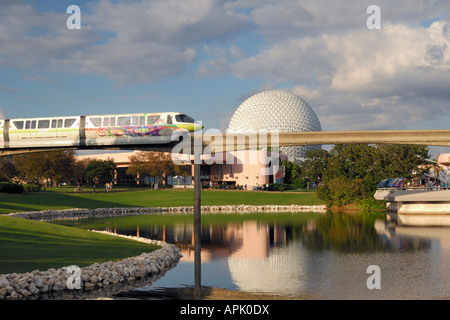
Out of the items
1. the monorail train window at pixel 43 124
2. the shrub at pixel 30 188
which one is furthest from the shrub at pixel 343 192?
the shrub at pixel 30 188

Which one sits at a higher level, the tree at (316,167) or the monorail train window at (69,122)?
the monorail train window at (69,122)

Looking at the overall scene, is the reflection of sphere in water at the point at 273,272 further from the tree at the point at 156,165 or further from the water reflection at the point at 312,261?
the tree at the point at 156,165

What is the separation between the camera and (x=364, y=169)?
70.1 meters

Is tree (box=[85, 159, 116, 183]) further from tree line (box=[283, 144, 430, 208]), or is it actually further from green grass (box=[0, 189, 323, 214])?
tree line (box=[283, 144, 430, 208])

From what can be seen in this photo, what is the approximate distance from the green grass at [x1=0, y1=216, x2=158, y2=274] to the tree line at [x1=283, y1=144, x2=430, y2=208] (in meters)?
45.2

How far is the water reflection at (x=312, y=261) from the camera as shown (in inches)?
646

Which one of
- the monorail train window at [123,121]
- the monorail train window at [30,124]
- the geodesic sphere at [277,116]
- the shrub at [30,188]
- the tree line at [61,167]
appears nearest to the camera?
the monorail train window at [123,121]

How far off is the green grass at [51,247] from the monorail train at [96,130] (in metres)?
18.8

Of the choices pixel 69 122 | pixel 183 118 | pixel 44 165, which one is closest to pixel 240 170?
pixel 44 165

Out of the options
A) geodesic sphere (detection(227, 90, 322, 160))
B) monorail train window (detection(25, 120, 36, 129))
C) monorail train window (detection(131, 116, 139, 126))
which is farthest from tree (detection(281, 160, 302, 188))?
monorail train window (detection(25, 120, 36, 129))

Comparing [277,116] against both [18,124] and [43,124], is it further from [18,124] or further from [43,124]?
[18,124]

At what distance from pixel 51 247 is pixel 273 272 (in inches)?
407
